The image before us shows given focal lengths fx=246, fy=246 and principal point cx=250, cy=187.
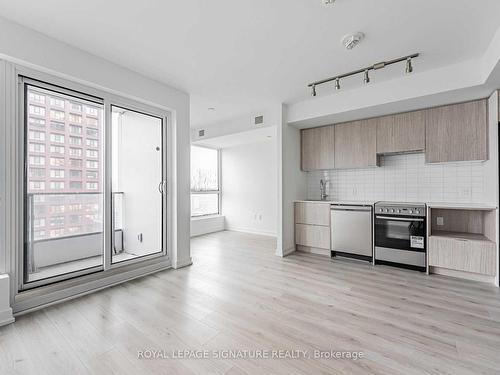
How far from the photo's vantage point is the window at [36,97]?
8.11 ft

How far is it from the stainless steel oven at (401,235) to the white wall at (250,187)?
2510mm

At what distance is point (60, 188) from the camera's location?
277cm

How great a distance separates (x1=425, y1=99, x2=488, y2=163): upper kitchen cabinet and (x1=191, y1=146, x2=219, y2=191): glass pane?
4910mm

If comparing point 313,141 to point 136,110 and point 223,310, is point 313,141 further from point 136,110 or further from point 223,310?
point 223,310

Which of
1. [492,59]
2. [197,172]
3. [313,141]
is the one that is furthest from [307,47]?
[197,172]

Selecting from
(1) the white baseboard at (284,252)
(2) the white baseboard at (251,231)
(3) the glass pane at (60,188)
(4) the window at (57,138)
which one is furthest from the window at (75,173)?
(2) the white baseboard at (251,231)

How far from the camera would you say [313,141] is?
4.61m

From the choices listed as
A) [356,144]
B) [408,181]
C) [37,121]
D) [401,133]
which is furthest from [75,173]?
[408,181]

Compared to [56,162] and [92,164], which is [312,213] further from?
[56,162]

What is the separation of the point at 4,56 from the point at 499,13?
4.21m

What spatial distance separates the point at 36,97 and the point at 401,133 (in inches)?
182

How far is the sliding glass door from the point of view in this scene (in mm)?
2512

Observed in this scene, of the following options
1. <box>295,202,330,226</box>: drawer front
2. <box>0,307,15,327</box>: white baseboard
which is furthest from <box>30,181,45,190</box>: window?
<box>295,202,330,226</box>: drawer front

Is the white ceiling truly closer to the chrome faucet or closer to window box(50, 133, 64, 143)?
window box(50, 133, 64, 143)
